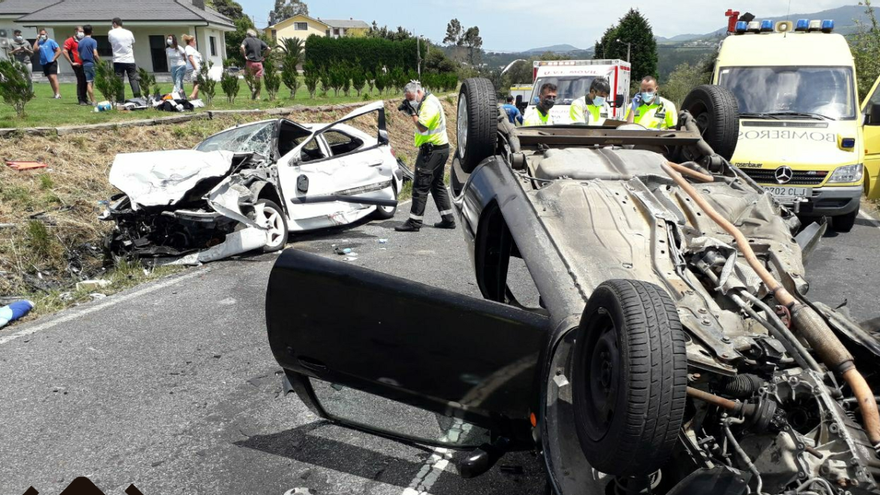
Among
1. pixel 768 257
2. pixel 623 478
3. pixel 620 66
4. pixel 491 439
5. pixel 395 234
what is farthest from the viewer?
pixel 620 66

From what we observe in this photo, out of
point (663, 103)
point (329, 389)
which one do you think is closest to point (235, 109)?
point (663, 103)

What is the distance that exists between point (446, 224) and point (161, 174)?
3.41m

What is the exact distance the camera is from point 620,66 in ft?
50.1

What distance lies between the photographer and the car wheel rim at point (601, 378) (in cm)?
202

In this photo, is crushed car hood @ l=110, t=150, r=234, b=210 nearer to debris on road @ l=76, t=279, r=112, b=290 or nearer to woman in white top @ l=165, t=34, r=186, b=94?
debris on road @ l=76, t=279, r=112, b=290


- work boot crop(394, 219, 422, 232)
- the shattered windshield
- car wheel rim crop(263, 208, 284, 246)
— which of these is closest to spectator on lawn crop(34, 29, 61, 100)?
the shattered windshield

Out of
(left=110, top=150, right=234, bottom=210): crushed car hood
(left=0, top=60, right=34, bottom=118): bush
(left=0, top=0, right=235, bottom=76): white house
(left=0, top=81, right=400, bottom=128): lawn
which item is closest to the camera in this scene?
(left=110, top=150, right=234, bottom=210): crushed car hood

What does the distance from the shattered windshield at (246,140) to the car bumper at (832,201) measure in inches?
242

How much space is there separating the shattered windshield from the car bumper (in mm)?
6143

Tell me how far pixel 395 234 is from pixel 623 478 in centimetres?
589

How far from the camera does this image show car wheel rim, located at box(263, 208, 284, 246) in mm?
6891

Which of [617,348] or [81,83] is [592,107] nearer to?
[617,348]

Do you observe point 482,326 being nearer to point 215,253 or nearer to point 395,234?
point 215,253

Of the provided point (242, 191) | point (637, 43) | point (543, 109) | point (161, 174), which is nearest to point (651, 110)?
point (543, 109)
